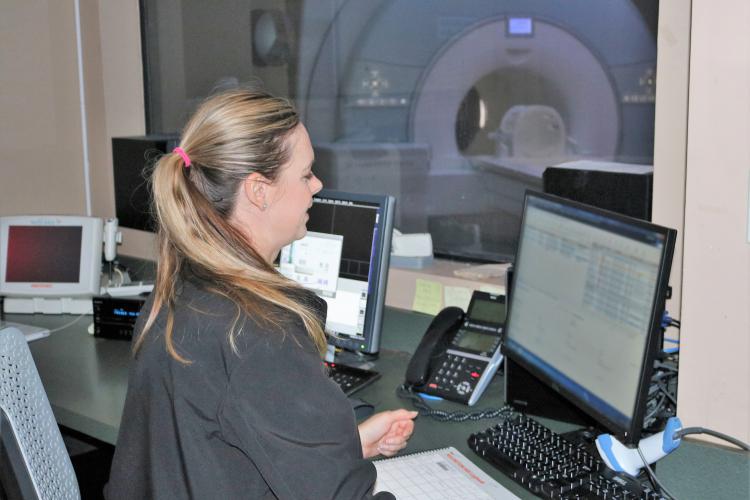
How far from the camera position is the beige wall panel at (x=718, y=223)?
1389 millimetres

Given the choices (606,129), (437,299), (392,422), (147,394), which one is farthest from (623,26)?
(147,394)

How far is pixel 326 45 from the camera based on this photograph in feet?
10.2

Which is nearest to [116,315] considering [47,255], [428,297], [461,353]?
[47,255]

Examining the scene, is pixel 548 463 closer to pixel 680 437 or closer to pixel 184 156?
pixel 680 437

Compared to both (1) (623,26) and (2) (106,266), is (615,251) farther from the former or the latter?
(2) (106,266)

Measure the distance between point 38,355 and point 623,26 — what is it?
6.44 ft

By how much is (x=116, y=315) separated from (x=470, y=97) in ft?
4.85

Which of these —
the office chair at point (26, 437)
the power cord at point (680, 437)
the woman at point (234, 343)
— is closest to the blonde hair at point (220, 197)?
the woman at point (234, 343)

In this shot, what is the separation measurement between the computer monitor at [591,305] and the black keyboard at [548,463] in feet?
0.25

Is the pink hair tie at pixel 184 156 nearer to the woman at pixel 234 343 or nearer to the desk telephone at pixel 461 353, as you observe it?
the woman at pixel 234 343

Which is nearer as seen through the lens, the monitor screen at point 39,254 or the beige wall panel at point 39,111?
the monitor screen at point 39,254

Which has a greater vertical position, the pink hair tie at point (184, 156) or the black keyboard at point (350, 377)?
the pink hair tie at point (184, 156)

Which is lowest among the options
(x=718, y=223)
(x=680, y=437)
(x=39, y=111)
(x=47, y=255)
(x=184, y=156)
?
(x=680, y=437)

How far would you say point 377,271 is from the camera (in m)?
2.00
